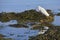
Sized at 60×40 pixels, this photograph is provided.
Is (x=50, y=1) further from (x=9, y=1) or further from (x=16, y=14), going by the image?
(x=16, y=14)

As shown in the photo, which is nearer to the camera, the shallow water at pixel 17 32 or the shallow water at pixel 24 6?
the shallow water at pixel 17 32

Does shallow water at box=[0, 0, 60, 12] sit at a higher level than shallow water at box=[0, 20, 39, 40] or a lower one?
higher

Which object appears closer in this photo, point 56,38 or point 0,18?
point 56,38

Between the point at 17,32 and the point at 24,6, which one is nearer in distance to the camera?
the point at 17,32

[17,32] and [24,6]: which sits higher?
[24,6]

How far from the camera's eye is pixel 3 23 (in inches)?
612

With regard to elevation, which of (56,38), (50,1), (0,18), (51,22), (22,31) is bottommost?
(56,38)

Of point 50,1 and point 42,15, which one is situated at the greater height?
point 50,1

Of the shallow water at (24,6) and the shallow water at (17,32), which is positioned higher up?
the shallow water at (24,6)

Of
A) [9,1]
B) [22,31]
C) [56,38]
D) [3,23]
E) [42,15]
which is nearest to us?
[56,38]

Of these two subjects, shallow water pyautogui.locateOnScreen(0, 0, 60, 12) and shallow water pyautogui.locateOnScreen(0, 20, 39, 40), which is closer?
shallow water pyautogui.locateOnScreen(0, 20, 39, 40)

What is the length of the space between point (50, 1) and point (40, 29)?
10.9 metres

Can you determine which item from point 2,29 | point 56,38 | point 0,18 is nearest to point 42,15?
point 0,18

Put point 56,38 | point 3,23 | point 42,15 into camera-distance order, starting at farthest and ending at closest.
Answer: point 42,15 < point 3,23 < point 56,38
